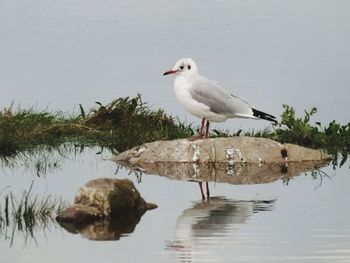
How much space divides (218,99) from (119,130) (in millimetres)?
2933

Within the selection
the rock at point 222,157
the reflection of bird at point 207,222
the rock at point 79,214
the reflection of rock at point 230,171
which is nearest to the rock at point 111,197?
the rock at point 79,214

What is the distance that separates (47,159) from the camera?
19312 millimetres

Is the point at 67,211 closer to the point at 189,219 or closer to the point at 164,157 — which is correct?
the point at 189,219

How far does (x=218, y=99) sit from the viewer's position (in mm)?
19578

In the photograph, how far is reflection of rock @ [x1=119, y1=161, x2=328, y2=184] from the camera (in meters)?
18.2

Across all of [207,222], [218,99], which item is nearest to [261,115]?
[218,99]

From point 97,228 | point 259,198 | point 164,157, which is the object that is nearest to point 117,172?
point 164,157

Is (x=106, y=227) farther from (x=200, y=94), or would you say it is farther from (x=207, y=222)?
(x=200, y=94)

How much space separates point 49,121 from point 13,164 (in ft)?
12.1

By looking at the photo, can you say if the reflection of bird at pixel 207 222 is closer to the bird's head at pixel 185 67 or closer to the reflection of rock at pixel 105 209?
the reflection of rock at pixel 105 209

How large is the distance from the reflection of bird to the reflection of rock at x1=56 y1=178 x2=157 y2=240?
56 cm

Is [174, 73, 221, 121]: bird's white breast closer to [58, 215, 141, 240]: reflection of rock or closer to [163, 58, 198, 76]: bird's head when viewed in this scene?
[163, 58, 198, 76]: bird's head

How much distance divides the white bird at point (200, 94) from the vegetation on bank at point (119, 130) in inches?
55.6

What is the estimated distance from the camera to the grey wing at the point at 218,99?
765 inches
